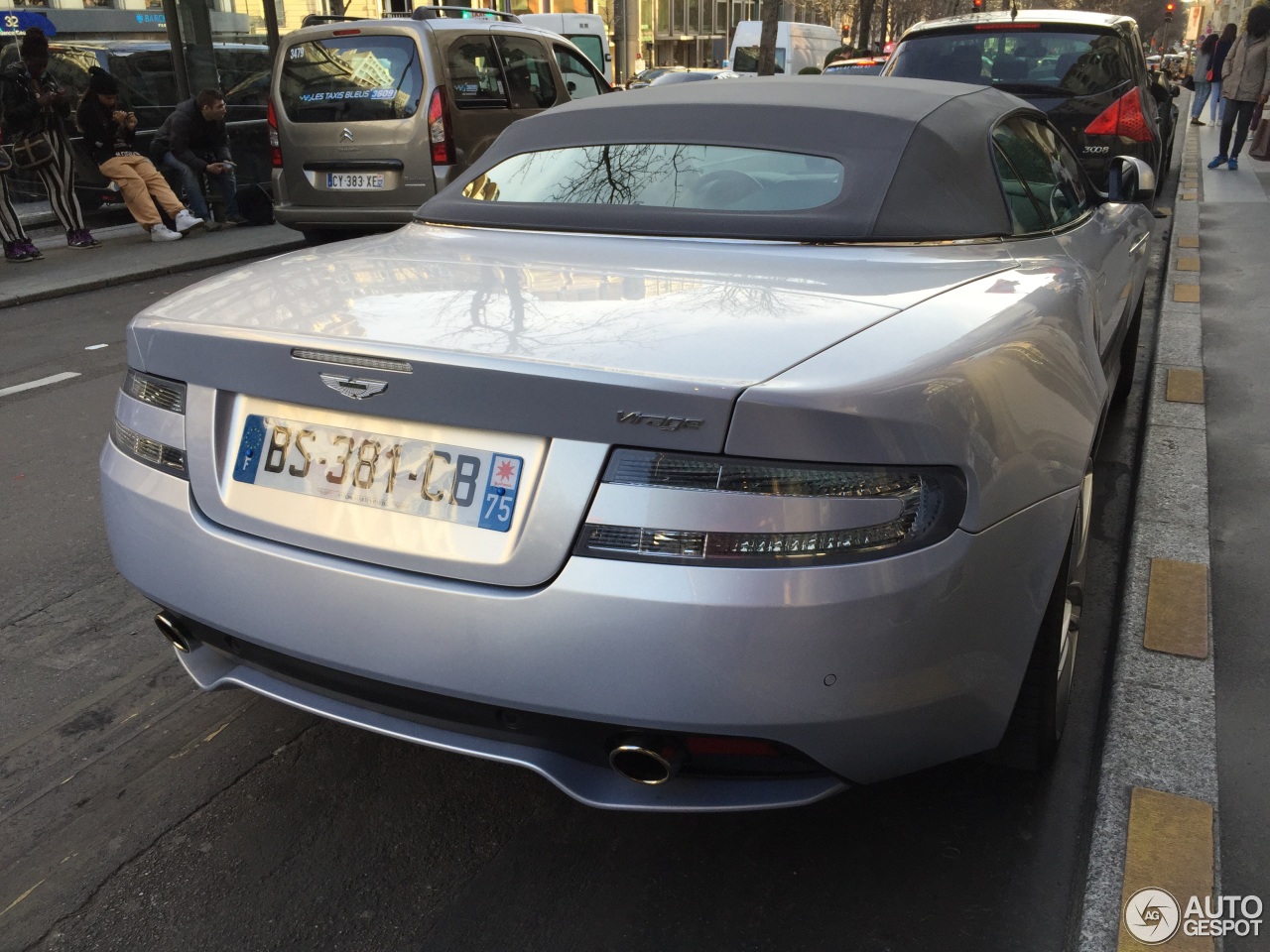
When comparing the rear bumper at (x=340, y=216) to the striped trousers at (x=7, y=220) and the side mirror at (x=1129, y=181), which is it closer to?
the striped trousers at (x=7, y=220)

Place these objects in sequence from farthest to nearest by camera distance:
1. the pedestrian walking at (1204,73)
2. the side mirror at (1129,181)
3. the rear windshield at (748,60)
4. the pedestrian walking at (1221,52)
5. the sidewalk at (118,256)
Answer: the rear windshield at (748,60), the pedestrian walking at (1204,73), the pedestrian walking at (1221,52), the sidewalk at (118,256), the side mirror at (1129,181)

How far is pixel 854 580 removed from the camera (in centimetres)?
184

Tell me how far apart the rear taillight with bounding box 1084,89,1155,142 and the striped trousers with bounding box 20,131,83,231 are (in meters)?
8.66

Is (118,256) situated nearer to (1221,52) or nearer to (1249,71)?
(1249,71)

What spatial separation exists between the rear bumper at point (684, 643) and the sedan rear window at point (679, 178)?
1.19m

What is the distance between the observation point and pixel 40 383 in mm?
6430

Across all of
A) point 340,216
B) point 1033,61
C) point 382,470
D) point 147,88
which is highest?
point 1033,61

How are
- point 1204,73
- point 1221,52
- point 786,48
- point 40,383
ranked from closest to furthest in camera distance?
point 40,383 < point 1221,52 < point 1204,73 < point 786,48

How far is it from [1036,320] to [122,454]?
1.88m

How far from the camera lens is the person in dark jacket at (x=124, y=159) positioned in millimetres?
11289

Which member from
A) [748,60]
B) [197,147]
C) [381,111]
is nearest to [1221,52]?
[748,60]

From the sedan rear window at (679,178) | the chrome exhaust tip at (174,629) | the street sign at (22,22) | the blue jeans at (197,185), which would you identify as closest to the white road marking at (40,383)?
the sedan rear window at (679,178)

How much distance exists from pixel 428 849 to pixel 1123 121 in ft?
26.3

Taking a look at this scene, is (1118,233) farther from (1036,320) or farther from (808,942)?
(808,942)
